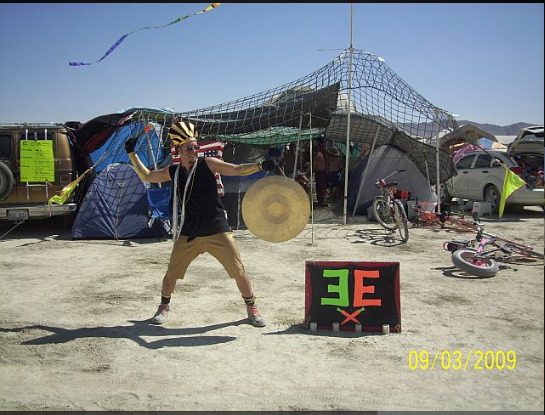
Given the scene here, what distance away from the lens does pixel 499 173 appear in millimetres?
13578

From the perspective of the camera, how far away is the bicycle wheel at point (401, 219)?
9.64 meters

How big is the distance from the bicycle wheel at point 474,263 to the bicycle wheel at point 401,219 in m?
2.33

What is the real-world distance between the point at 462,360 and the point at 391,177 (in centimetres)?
996

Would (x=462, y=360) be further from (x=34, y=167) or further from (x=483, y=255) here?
(x=34, y=167)

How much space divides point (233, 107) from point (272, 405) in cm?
→ 931

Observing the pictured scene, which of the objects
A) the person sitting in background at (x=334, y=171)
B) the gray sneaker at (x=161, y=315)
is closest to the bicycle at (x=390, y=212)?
the person sitting in background at (x=334, y=171)

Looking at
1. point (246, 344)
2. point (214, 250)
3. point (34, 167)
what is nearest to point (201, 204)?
point (214, 250)

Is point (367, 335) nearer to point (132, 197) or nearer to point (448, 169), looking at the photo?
point (132, 197)

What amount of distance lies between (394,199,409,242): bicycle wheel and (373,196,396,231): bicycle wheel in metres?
0.43

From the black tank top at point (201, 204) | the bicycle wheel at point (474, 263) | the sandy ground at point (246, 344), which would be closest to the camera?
the sandy ground at point (246, 344)

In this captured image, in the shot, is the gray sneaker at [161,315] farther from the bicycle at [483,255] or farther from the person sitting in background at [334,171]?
the person sitting in background at [334,171]

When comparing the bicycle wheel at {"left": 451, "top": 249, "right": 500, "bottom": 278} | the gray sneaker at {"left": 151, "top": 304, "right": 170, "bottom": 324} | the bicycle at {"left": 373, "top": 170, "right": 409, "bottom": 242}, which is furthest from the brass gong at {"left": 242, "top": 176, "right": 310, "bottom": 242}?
the bicycle at {"left": 373, "top": 170, "right": 409, "bottom": 242}

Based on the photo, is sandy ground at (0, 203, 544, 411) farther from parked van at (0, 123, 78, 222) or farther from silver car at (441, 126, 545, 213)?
silver car at (441, 126, 545, 213)

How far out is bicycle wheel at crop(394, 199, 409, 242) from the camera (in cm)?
964
